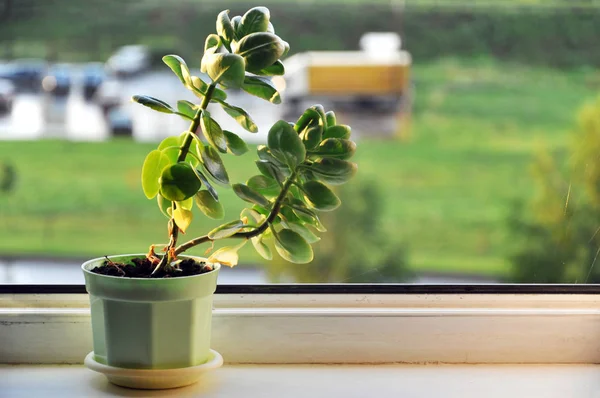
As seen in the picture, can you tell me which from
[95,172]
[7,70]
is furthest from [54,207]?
[7,70]

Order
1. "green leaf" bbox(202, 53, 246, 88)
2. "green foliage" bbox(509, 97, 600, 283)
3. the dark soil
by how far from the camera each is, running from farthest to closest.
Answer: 1. "green foliage" bbox(509, 97, 600, 283)
2. the dark soil
3. "green leaf" bbox(202, 53, 246, 88)

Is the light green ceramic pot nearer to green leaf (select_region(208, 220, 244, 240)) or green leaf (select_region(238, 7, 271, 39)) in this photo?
green leaf (select_region(208, 220, 244, 240))

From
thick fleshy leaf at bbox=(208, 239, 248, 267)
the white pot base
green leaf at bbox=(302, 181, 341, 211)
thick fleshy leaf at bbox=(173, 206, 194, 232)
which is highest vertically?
green leaf at bbox=(302, 181, 341, 211)

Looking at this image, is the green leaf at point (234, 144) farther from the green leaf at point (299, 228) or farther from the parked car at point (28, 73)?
the parked car at point (28, 73)

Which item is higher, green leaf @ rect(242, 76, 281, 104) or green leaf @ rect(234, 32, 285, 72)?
green leaf @ rect(234, 32, 285, 72)

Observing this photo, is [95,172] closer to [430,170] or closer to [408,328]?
[408,328]

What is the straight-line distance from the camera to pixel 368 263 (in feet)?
3.54

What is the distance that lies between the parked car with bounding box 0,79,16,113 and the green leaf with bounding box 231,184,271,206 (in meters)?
0.51

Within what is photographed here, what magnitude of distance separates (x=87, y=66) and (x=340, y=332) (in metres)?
0.57

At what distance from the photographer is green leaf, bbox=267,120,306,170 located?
2.14ft

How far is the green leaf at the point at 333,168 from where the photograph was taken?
0.67 metres

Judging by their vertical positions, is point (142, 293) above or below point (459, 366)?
above

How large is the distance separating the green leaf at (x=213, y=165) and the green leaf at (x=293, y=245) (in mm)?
85

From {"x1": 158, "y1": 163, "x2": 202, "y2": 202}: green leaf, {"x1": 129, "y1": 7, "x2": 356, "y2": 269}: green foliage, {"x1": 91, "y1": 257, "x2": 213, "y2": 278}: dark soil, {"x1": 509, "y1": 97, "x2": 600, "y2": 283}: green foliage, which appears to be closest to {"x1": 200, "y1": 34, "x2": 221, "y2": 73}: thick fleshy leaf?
{"x1": 129, "y1": 7, "x2": 356, "y2": 269}: green foliage
